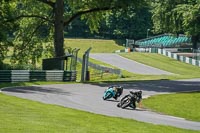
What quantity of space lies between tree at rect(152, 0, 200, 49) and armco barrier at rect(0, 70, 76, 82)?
4295 cm

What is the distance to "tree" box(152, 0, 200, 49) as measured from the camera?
254 feet

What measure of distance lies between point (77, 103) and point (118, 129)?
9.22 m

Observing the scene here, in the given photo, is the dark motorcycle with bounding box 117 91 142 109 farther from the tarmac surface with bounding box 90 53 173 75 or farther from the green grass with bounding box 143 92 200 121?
the tarmac surface with bounding box 90 53 173 75

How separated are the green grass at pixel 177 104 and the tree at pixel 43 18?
15.3 m

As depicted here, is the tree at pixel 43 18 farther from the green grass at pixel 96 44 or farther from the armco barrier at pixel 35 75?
the green grass at pixel 96 44

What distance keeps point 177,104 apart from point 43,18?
2280 cm

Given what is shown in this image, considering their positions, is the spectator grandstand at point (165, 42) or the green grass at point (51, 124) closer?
the green grass at point (51, 124)

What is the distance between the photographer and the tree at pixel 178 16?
7743 centimetres

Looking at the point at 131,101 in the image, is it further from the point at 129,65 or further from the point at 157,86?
the point at 129,65

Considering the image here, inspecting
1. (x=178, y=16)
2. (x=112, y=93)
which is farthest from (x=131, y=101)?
(x=178, y=16)

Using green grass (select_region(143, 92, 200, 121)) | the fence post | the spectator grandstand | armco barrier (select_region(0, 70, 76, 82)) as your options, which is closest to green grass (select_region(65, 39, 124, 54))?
the spectator grandstand

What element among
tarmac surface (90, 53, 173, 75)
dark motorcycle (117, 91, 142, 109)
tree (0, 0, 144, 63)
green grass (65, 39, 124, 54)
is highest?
tree (0, 0, 144, 63)

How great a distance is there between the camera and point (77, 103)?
22.8m

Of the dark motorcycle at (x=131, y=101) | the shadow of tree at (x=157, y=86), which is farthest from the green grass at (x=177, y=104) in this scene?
the shadow of tree at (x=157, y=86)
